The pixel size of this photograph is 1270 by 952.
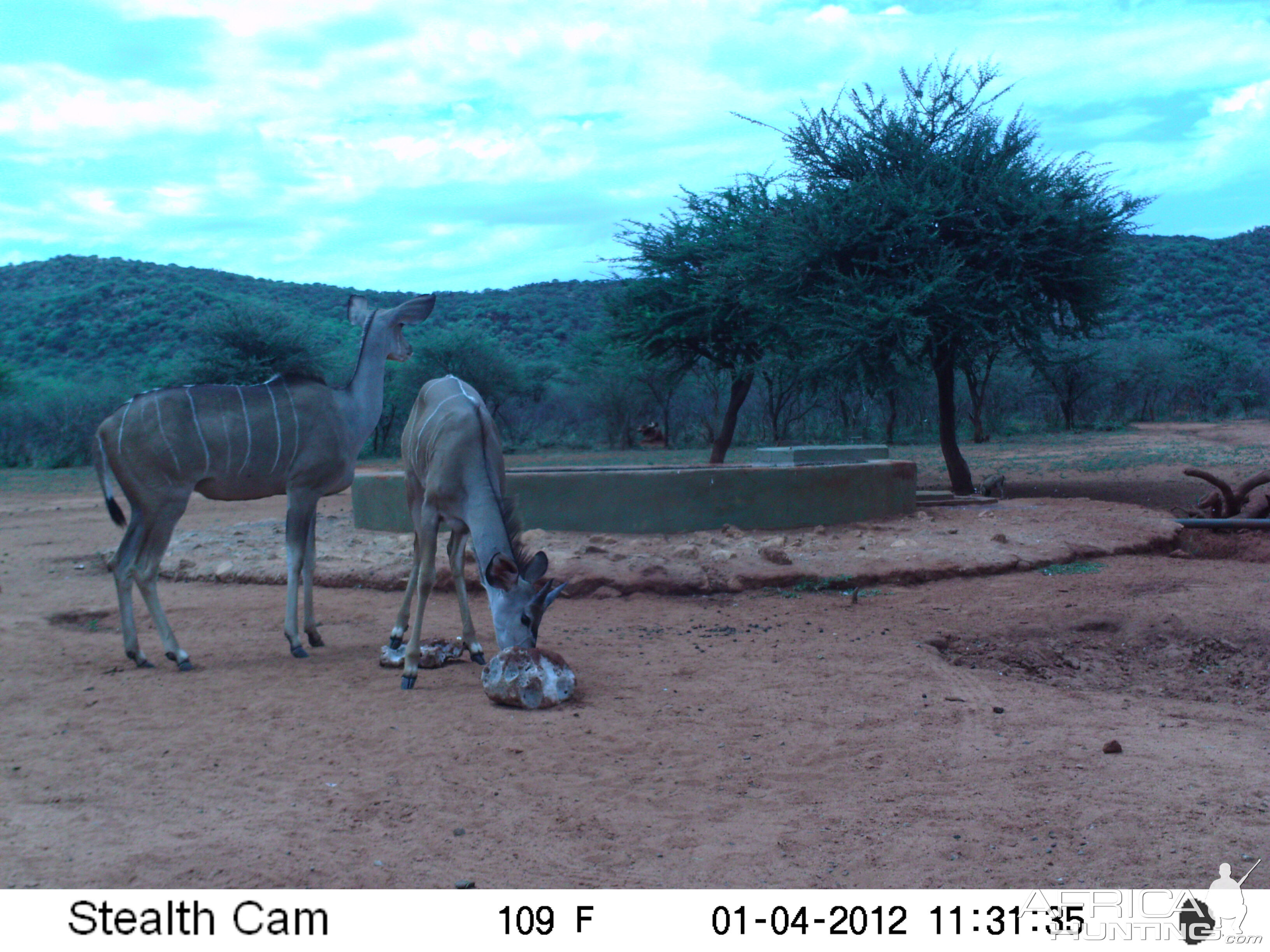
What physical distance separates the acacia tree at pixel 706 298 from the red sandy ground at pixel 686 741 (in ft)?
32.8

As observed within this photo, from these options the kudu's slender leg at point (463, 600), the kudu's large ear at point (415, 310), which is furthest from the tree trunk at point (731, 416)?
the kudu's slender leg at point (463, 600)

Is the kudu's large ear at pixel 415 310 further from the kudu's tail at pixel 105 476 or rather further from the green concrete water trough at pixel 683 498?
the green concrete water trough at pixel 683 498

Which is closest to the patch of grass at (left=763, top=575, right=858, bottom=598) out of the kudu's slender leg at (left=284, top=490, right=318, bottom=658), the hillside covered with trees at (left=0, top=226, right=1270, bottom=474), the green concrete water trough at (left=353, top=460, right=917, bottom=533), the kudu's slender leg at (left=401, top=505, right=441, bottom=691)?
the green concrete water trough at (left=353, top=460, right=917, bottom=533)

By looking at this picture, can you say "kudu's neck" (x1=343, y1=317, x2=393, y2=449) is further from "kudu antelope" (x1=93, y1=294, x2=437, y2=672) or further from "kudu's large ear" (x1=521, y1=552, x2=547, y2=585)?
"kudu's large ear" (x1=521, y1=552, x2=547, y2=585)

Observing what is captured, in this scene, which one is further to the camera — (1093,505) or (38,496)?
(38,496)

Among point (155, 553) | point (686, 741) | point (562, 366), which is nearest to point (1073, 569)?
point (686, 741)

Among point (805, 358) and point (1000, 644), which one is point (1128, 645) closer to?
point (1000, 644)

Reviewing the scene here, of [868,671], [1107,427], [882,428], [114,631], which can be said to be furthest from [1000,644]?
[1107,427]

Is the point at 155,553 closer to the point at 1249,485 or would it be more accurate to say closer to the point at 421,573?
the point at 421,573

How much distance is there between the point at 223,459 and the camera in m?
6.62

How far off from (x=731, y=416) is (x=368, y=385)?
532 inches

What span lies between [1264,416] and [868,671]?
1553 inches

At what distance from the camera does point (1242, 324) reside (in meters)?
53.5

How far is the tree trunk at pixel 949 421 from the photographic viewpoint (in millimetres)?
15141
